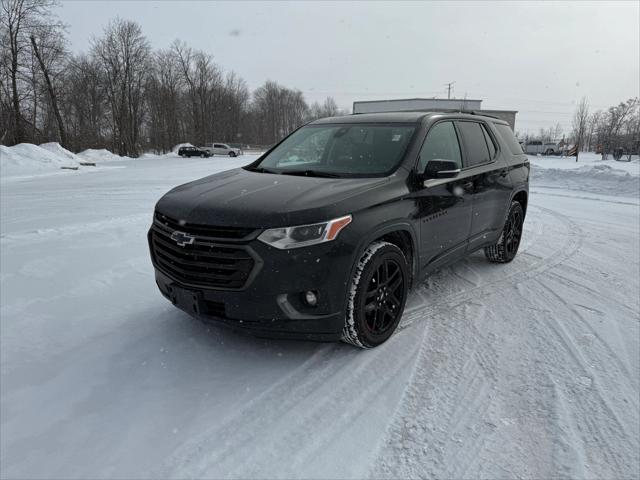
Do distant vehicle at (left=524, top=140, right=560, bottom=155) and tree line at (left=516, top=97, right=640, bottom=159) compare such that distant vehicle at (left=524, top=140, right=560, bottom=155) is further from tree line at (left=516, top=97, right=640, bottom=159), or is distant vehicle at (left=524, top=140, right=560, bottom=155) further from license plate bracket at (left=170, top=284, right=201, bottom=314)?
license plate bracket at (left=170, top=284, right=201, bottom=314)

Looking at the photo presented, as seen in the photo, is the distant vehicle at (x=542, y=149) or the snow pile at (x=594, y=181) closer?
the snow pile at (x=594, y=181)

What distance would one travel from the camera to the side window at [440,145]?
3.42 meters

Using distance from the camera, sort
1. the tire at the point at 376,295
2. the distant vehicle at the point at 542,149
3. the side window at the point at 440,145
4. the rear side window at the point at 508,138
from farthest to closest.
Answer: the distant vehicle at the point at 542,149 → the rear side window at the point at 508,138 → the side window at the point at 440,145 → the tire at the point at 376,295

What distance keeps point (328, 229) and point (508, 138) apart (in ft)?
12.3

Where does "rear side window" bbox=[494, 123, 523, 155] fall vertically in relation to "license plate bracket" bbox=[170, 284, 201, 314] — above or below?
above

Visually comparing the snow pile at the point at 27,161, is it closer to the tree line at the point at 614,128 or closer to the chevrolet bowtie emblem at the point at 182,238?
the chevrolet bowtie emblem at the point at 182,238

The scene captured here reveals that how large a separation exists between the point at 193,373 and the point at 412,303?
6.62ft

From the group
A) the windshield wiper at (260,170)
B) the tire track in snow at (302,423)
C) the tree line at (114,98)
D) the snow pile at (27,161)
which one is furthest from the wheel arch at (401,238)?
the tree line at (114,98)

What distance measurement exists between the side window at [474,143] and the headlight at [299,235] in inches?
85.1

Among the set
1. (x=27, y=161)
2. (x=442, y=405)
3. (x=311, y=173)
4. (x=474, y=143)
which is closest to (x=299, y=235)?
(x=311, y=173)

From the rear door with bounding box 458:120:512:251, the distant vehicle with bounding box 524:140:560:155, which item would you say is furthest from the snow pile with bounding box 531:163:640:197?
the distant vehicle with bounding box 524:140:560:155

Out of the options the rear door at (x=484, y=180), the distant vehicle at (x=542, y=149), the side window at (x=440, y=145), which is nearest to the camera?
the side window at (x=440, y=145)

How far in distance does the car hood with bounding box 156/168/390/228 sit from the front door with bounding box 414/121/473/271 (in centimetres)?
53

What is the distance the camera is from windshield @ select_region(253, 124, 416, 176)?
329 cm
